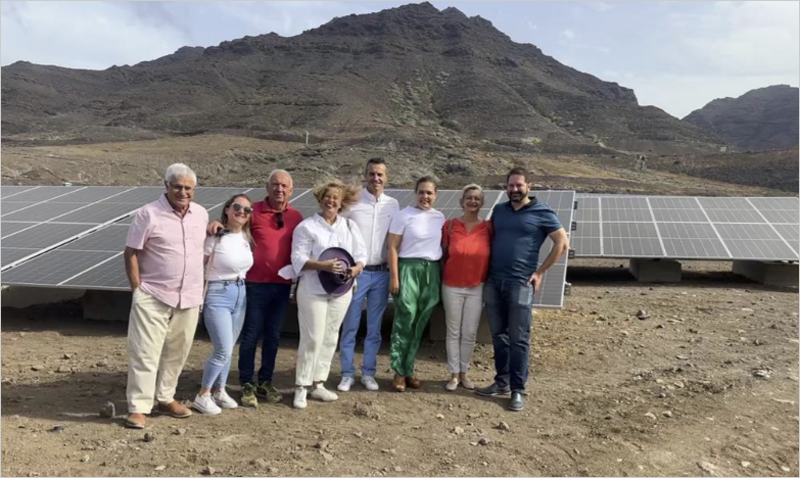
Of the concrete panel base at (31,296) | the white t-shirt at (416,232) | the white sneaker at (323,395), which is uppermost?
the white t-shirt at (416,232)

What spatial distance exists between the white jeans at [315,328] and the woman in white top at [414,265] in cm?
58

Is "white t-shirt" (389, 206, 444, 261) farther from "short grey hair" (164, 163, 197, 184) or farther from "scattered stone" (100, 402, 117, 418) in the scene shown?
"scattered stone" (100, 402, 117, 418)

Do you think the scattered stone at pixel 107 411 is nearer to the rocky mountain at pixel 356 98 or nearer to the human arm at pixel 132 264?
the human arm at pixel 132 264

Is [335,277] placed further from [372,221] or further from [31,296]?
[31,296]

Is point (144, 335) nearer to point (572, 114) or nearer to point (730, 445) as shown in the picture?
point (730, 445)

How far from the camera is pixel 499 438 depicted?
567 centimetres

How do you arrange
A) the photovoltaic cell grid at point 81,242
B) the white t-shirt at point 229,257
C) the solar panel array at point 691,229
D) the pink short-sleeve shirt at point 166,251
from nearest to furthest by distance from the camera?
the pink short-sleeve shirt at point 166,251 < the white t-shirt at point 229,257 < the photovoltaic cell grid at point 81,242 < the solar panel array at point 691,229

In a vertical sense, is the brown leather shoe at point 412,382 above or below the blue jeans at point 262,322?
below

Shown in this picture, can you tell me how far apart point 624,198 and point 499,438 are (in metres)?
14.5

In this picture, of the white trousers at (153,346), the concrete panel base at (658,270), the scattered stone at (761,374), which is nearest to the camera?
the white trousers at (153,346)

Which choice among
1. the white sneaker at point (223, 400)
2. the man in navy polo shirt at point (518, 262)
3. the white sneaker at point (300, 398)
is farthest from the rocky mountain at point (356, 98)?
the white sneaker at point (223, 400)

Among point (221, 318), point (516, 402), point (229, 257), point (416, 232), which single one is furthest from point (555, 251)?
point (221, 318)

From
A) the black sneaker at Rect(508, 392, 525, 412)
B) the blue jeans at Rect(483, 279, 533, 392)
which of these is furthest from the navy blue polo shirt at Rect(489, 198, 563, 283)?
the black sneaker at Rect(508, 392, 525, 412)

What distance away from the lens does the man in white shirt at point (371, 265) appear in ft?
21.4
